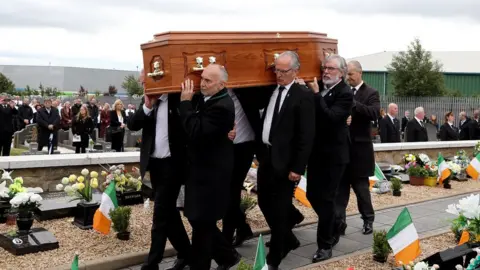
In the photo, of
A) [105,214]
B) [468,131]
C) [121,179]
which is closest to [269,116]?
[105,214]

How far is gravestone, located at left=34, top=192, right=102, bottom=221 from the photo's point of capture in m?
6.46

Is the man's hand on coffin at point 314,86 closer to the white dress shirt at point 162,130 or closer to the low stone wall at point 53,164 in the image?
the white dress shirt at point 162,130

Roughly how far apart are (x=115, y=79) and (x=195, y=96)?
67.4 metres

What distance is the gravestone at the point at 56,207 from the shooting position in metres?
6.46

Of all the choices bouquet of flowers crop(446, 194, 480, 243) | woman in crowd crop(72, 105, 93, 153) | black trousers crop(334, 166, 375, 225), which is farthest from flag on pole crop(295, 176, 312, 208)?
woman in crowd crop(72, 105, 93, 153)

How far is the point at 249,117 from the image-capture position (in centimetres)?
546

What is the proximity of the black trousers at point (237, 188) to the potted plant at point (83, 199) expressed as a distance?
5.35 ft

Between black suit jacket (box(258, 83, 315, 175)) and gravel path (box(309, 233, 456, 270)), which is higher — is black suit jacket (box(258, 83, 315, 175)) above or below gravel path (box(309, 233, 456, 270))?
above

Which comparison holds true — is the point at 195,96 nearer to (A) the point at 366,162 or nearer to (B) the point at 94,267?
(B) the point at 94,267

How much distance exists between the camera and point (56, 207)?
661cm

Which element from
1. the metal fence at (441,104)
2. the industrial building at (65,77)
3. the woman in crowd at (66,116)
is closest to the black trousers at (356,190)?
the woman in crowd at (66,116)

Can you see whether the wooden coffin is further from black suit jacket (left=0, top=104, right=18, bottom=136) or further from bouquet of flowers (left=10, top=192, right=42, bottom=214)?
black suit jacket (left=0, top=104, right=18, bottom=136)

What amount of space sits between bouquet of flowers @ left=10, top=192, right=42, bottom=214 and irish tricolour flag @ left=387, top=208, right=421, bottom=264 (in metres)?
3.57

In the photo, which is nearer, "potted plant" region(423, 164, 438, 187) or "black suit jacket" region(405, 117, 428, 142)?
"potted plant" region(423, 164, 438, 187)
